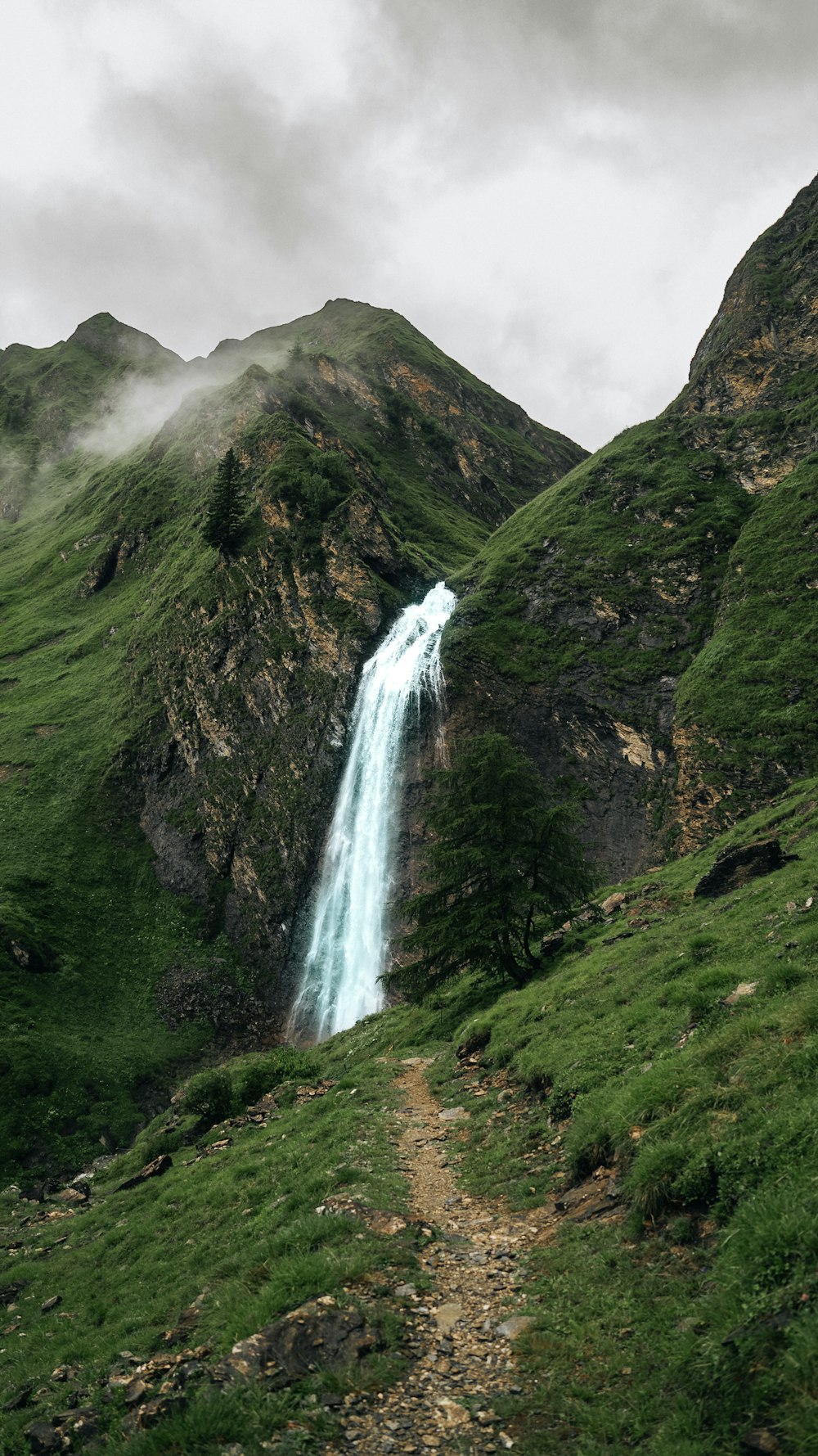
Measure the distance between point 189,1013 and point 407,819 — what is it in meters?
20.4

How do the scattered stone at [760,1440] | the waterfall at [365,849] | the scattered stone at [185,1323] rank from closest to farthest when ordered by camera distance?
the scattered stone at [760,1440], the scattered stone at [185,1323], the waterfall at [365,849]

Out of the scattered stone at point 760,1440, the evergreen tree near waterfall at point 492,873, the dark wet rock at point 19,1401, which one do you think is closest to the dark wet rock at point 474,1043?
the evergreen tree near waterfall at point 492,873

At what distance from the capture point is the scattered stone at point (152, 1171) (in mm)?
23109

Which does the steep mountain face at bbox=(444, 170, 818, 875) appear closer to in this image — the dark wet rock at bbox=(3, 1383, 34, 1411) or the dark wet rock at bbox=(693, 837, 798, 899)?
the dark wet rock at bbox=(693, 837, 798, 899)

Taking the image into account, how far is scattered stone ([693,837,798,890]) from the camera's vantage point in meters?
21.7

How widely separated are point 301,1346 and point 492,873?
18254 mm

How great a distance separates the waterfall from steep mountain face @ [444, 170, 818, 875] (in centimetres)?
401

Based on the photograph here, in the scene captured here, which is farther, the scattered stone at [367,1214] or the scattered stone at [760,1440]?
the scattered stone at [367,1214]

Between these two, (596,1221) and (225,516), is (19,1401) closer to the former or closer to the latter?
(596,1221)

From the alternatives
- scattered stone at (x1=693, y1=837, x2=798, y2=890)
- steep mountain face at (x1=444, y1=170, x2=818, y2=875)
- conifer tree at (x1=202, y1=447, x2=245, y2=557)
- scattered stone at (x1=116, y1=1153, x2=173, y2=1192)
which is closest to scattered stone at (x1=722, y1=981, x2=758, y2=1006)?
scattered stone at (x1=693, y1=837, x2=798, y2=890)

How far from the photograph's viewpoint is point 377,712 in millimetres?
59281

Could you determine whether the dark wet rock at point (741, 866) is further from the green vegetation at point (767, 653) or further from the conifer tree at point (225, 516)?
the conifer tree at point (225, 516)

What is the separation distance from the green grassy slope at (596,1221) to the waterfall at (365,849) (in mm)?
25769

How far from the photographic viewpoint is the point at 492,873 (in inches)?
1016
